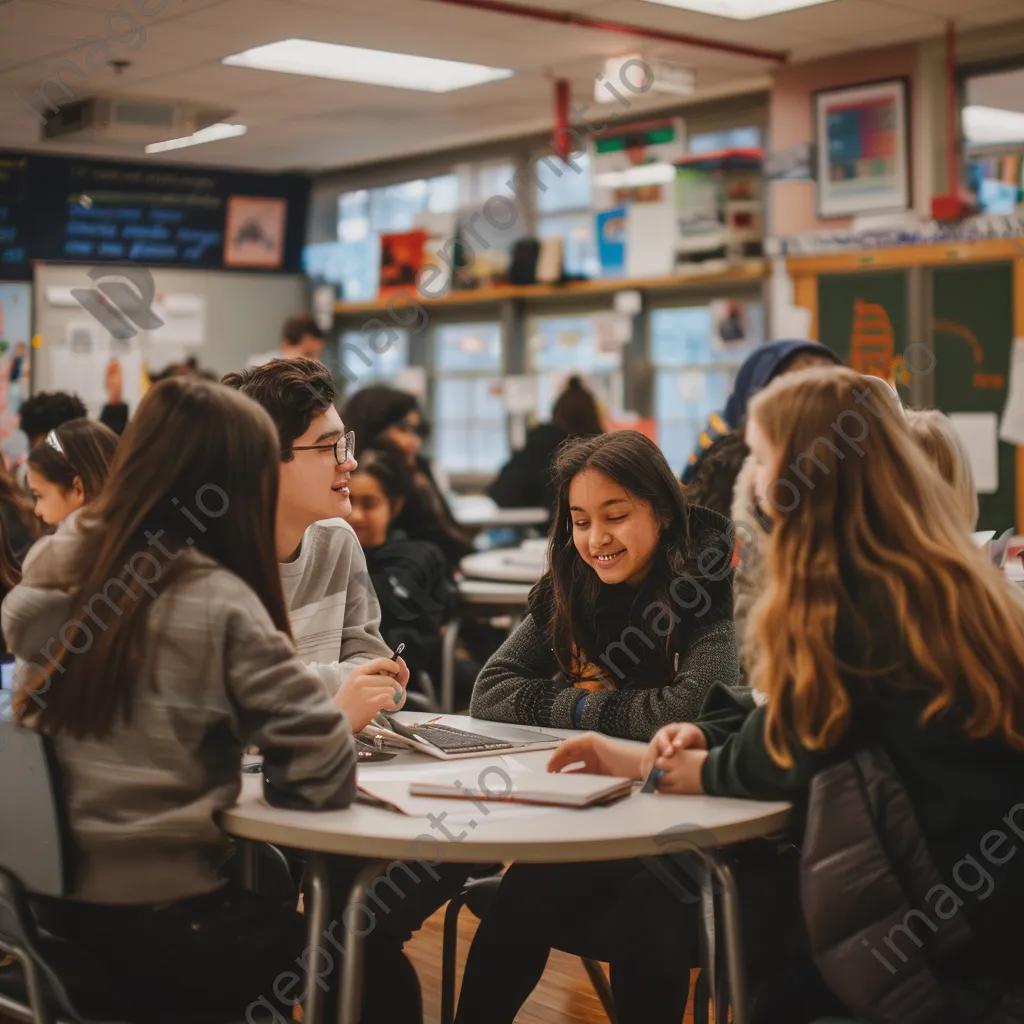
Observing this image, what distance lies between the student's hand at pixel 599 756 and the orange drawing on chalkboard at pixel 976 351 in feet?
14.2

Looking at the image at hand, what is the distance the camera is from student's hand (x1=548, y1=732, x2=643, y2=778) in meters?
1.88

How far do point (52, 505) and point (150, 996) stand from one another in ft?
6.08

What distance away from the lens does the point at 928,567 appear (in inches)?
62.3

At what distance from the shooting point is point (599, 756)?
1897mm

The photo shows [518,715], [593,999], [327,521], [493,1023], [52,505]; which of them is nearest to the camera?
[493,1023]

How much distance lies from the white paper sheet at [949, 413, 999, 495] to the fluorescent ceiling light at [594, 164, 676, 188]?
2.15 m

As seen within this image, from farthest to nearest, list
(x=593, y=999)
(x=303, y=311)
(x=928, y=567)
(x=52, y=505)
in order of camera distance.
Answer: (x=303, y=311)
(x=52, y=505)
(x=593, y=999)
(x=928, y=567)

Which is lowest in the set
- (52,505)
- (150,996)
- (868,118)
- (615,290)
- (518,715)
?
(150,996)

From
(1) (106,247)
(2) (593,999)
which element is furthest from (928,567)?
(1) (106,247)

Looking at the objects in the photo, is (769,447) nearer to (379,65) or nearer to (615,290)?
(379,65)

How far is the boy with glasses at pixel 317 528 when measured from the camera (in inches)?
89.5

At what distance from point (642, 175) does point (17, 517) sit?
4286 mm

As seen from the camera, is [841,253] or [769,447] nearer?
[769,447]

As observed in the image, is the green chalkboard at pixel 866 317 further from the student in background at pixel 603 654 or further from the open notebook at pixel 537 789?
the open notebook at pixel 537 789
